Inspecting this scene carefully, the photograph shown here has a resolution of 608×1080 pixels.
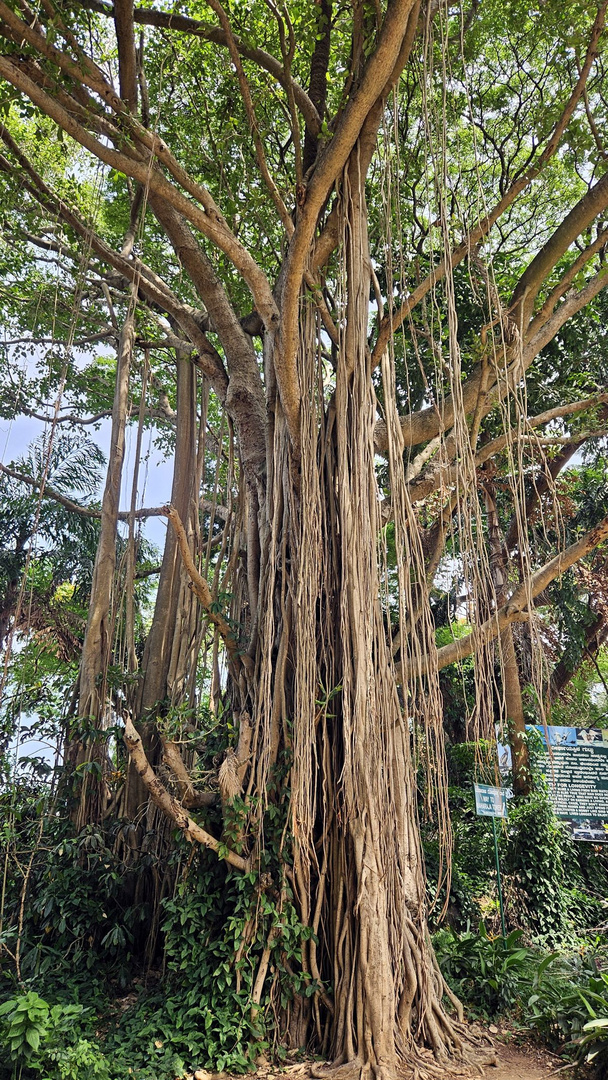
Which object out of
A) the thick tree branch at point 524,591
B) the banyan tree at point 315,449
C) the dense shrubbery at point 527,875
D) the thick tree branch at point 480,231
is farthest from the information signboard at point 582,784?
the thick tree branch at point 480,231

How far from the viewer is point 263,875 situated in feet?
10.1

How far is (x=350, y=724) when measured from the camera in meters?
2.97

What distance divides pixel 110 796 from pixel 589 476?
16.1ft

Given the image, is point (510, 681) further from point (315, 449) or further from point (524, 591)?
point (315, 449)

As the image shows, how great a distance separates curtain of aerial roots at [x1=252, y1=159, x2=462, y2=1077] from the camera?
293 centimetres

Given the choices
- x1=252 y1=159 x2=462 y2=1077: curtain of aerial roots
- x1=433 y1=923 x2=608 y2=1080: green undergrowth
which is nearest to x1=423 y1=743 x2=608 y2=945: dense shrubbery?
x1=433 y1=923 x2=608 y2=1080: green undergrowth

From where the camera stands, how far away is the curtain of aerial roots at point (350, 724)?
293cm

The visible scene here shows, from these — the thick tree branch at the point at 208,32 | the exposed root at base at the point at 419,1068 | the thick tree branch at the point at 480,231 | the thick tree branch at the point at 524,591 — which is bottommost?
the exposed root at base at the point at 419,1068

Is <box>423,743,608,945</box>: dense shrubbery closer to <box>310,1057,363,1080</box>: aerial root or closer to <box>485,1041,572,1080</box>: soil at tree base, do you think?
<box>485,1041,572,1080</box>: soil at tree base

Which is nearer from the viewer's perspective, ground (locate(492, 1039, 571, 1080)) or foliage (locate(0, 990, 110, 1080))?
foliage (locate(0, 990, 110, 1080))

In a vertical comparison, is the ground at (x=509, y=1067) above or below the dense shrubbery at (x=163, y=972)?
below

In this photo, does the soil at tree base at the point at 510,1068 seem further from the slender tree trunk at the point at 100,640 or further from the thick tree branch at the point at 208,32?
the thick tree branch at the point at 208,32

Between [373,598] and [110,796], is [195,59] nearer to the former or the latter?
[373,598]

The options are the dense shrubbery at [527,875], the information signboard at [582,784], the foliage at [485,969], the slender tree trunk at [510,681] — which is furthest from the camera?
the slender tree trunk at [510,681]
